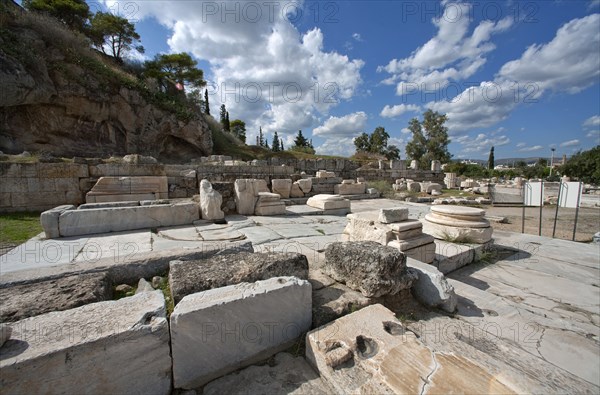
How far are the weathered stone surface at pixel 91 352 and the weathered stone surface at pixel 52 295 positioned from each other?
0.19 metres

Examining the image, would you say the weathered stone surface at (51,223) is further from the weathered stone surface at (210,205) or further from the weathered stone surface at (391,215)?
the weathered stone surface at (391,215)

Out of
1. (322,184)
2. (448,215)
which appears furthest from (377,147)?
(448,215)

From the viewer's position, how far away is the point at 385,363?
139cm

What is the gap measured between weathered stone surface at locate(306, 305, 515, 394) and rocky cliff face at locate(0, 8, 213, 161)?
70.9ft

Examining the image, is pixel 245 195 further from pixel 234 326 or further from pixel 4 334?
pixel 4 334

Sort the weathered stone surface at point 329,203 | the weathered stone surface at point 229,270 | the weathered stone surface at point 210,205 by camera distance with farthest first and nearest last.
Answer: the weathered stone surface at point 329,203 < the weathered stone surface at point 210,205 < the weathered stone surface at point 229,270

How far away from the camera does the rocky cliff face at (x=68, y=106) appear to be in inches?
571

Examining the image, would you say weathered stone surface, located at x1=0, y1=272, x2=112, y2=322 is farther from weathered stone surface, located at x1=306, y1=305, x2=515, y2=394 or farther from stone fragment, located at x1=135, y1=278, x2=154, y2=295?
weathered stone surface, located at x1=306, y1=305, x2=515, y2=394

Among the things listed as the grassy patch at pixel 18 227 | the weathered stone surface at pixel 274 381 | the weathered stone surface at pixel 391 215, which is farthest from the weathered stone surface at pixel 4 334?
the grassy patch at pixel 18 227

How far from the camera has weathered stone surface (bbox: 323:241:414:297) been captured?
6.77ft

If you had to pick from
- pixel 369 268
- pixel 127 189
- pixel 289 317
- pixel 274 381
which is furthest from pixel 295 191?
pixel 274 381

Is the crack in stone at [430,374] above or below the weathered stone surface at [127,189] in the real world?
below

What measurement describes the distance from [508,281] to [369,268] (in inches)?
99.3

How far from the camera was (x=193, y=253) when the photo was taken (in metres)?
2.51
